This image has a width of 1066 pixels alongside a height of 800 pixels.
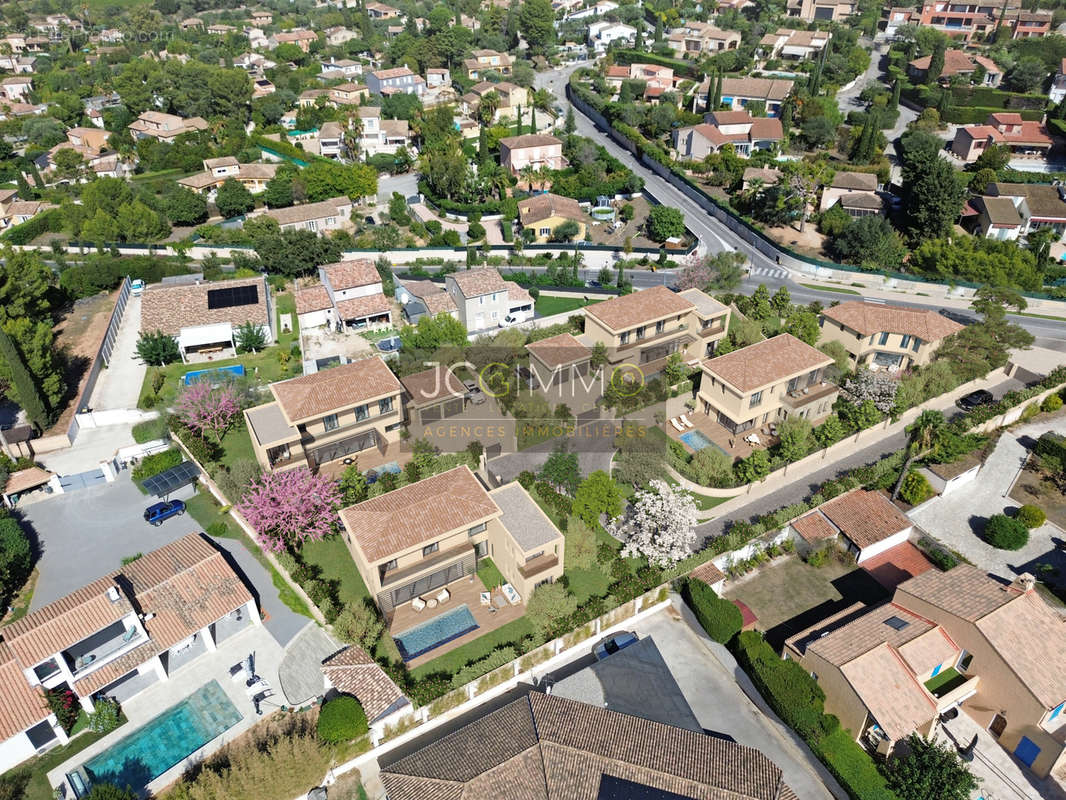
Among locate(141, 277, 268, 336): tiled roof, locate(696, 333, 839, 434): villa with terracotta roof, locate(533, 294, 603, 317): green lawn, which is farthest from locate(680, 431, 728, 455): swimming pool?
locate(141, 277, 268, 336): tiled roof

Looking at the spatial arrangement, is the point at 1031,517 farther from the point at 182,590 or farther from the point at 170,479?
the point at 170,479

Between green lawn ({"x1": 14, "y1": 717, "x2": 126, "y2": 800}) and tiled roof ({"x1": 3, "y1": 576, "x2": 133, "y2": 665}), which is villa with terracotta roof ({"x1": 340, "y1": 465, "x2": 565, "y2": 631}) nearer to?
tiled roof ({"x1": 3, "y1": 576, "x2": 133, "y2": 665})

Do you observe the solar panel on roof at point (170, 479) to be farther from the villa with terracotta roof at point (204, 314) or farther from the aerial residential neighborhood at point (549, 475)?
the villa with terracotta roof at point (204, 314)

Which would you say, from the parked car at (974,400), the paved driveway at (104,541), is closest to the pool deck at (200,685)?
the paved driveway at (104,541)

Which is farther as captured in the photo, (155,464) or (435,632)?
(155,464)

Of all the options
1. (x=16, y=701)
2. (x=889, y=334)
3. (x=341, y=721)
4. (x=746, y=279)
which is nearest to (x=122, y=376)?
(x=16, y=701)
